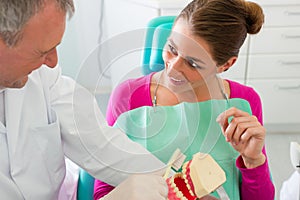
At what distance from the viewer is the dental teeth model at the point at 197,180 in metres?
0.82

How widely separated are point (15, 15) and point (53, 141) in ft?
1.27

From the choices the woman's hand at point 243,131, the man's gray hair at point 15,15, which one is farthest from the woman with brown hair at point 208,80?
the man's gray hair at point 15,15

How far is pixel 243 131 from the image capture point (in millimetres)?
984

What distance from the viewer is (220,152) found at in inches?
44.1

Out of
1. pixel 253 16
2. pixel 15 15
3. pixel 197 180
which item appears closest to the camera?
pixel 15 15

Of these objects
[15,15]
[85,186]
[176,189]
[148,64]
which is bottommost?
[85,186]

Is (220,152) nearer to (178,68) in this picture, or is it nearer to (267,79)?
(178,68)

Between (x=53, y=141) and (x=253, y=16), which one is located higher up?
(x=253, y=16)

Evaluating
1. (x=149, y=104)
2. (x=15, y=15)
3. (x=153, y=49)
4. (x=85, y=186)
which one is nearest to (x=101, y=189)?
(x=85, y=186)

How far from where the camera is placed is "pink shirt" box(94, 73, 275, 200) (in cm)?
106

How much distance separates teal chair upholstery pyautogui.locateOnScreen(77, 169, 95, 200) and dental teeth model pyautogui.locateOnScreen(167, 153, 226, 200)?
32 centimetres

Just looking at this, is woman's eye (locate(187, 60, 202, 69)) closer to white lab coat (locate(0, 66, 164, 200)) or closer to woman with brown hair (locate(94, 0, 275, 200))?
woman with brown hair (locate(94, 0, 275, 200))

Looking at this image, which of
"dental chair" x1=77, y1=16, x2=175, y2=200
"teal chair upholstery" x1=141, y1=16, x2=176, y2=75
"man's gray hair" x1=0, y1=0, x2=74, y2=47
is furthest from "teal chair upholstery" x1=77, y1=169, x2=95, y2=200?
"man's gray hair" x1=0, y1=0, x2=74, y2=47

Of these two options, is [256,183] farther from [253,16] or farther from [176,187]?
[253,16]
